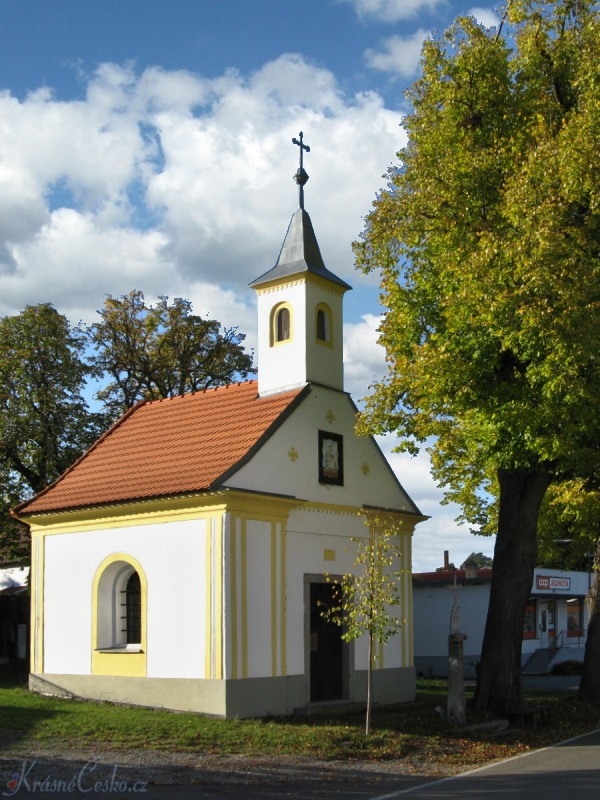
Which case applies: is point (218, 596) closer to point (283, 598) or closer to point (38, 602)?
point (283, 598)

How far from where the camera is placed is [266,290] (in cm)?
2230

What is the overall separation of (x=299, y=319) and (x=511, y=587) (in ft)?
23.5

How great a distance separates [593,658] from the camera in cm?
2373

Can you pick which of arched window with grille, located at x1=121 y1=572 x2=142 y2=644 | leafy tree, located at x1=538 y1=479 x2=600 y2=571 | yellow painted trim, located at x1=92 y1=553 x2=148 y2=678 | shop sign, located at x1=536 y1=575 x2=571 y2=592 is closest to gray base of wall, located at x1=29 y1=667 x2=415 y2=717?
yellow painted trim, located at x1=92 y1=553 x2=148 y2=678

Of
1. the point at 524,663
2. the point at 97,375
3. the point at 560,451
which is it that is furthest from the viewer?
the point at 524,663

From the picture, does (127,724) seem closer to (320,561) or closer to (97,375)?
(320,561)

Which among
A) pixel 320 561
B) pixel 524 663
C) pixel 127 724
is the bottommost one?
pixel 524 663

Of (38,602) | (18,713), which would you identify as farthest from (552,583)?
(18,713)

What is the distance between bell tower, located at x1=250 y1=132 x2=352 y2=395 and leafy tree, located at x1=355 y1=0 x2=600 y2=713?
1946 millimetres

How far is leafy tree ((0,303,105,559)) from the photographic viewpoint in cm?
3142

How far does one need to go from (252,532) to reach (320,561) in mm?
2288

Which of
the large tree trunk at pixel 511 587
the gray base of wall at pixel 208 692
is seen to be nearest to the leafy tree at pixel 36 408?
the gray base of wall at pixel 208 692

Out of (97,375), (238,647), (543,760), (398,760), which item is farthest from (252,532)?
(97,375)

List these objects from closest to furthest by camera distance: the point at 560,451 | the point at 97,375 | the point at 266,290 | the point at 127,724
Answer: the point at 127,724
the point at 560,451
the point at 266,290
the point at 97,375
